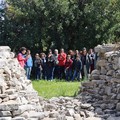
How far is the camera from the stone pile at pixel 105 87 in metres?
10.6

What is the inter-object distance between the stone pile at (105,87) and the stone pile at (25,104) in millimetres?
354

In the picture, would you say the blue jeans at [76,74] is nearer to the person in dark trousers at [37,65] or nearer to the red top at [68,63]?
the red top at [68,63]

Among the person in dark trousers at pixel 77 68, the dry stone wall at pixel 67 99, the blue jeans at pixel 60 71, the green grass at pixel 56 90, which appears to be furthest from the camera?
the blue jeans at pixel 60 71

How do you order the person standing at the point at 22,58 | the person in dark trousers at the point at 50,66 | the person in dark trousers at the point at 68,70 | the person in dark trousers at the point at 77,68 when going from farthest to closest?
1. the person in dark trousers at the point at 50,66
2. the person in dark trousers at the point at 68,70
3. the person in dark trousers at the point at 77,68
4. the person standing at the point at 22,58

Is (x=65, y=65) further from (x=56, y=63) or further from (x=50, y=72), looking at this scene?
(x=50, y=72)

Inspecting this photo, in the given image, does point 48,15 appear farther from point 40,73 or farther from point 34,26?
point 40,73

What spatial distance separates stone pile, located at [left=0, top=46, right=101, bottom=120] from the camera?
8430 mm

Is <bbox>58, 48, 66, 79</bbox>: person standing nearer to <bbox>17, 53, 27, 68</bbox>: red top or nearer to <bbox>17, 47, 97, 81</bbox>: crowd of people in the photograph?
<bbox>17, 47, 97, 81</bbox>: crowd of people

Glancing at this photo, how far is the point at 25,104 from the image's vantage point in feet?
29.1

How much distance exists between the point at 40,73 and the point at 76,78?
150cm

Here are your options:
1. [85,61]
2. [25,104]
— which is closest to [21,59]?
[85,61]

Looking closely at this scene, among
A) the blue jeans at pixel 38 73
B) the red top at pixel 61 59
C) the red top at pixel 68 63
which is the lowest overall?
the blue jeans at pixel 38 73

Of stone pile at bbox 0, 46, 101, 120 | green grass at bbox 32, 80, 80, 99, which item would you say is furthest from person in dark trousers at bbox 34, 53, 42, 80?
stone pile at bbox 0, 46, 101, 120

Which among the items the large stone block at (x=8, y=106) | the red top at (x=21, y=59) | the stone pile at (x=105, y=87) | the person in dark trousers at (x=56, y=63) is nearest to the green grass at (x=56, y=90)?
the stone pile at (x=105, y=87)
